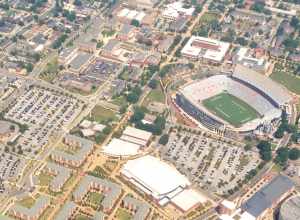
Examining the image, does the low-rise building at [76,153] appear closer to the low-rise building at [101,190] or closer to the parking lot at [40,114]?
the parking lot at [40,114]

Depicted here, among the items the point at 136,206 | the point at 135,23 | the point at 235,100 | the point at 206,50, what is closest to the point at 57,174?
the point at 136,206

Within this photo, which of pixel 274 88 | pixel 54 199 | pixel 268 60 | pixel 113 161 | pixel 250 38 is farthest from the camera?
pixel 250 38

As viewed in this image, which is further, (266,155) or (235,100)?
(235,100)

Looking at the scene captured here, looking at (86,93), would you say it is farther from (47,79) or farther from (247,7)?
(247,7)

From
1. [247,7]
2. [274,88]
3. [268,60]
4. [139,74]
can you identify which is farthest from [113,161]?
[247,7]

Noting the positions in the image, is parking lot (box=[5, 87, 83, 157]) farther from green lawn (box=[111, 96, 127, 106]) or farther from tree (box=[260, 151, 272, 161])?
tree (box=[260, 151, 272, 161])

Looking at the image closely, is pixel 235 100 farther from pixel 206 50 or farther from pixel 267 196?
pixel 267 196

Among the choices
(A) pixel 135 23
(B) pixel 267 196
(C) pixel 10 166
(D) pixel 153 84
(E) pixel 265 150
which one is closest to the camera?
(B) pixel 267 196
